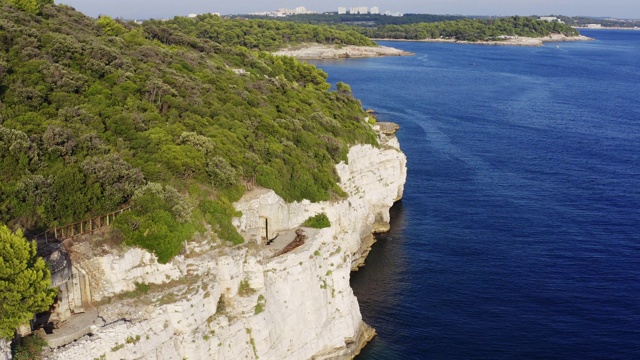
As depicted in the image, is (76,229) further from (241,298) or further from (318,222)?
(318,222)

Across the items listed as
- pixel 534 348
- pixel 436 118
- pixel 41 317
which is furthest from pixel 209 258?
pixel 436 118

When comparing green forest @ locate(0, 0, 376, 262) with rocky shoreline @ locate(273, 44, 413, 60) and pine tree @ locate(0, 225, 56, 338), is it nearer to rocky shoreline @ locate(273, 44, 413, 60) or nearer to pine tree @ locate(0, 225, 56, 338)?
pine tree @ locate(0, 225, 56, 338)

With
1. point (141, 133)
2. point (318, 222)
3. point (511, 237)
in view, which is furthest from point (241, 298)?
point (511, 237)

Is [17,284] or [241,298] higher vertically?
[17,284]

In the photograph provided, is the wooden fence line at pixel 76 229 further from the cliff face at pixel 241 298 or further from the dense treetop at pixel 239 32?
the dense treetop at pixel 239 32

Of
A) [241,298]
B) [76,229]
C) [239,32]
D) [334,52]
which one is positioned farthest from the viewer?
[334,52]

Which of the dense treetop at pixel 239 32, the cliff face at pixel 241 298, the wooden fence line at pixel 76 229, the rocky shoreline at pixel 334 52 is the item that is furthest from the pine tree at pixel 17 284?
the rocky shoreline at pixel 334 52

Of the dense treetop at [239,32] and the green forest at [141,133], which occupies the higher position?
the dense treetop at [239,32]

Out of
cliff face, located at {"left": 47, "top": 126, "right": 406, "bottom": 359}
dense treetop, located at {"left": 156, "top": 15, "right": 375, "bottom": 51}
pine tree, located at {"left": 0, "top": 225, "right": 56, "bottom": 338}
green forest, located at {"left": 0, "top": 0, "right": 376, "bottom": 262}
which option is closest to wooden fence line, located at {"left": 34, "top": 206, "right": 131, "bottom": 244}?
green forest, located at {"left": 0, "top": 0, "right": 376, "bottom": 262}
